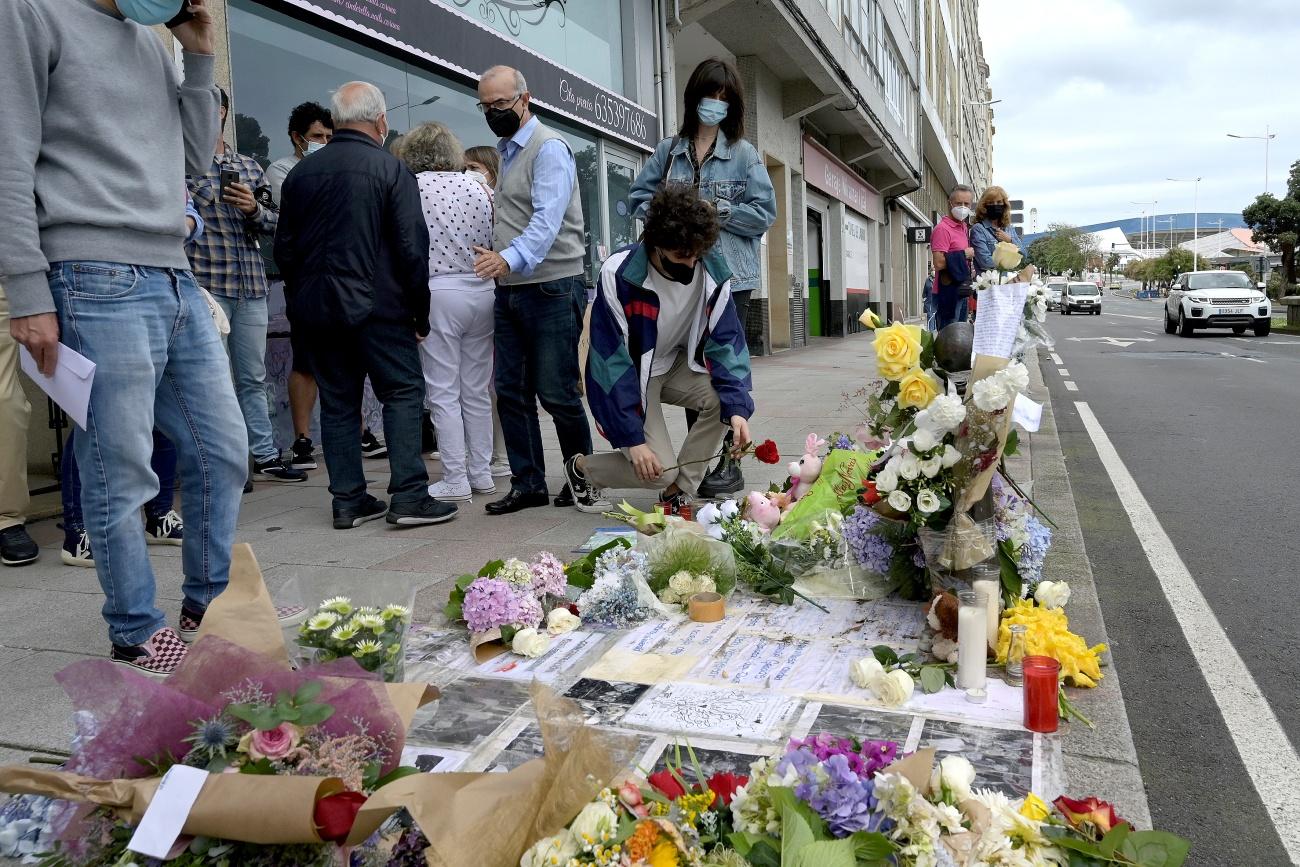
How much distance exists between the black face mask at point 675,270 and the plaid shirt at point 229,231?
2713mm

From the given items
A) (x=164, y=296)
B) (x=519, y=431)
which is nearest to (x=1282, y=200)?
(x=519, y=431)

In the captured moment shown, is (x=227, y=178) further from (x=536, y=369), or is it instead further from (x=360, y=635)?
(x=360, y=635)

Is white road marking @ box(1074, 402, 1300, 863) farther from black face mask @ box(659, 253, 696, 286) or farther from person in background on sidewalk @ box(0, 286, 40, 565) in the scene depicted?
person in background on sidewalk @ box(0, 286, 40, 565)

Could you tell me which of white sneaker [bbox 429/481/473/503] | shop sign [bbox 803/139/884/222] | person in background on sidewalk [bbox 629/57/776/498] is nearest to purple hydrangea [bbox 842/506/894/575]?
person in background on sidewalk [bbox 629/57/776/498]

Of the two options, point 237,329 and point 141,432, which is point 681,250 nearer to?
point 141,432

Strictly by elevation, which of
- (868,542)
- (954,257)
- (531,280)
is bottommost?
(868,542)

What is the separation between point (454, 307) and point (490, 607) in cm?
253

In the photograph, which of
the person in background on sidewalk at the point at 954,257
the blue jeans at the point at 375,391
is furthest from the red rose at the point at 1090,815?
the person in background on sidewalk at the point at 954,257

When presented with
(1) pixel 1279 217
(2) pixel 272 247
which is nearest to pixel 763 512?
(2) pixel 272 247

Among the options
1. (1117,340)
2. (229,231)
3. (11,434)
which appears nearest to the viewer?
(11,434)

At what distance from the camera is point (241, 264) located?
5.87 m

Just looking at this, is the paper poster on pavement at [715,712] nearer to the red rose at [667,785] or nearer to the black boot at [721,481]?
the red rose at [667,785]

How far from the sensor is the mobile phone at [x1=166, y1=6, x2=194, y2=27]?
2.77 m

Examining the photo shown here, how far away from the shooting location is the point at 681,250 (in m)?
4.18
